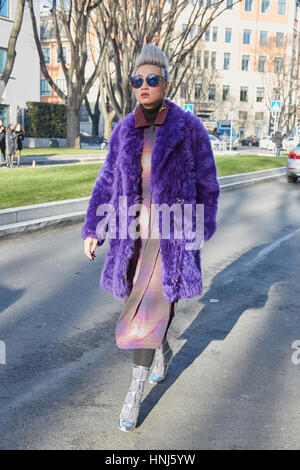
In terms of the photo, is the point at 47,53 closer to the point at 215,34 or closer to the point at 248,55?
the point at 215,34

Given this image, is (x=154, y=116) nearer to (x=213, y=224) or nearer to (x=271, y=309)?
(x=213, y=224)

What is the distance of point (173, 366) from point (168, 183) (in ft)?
4.89

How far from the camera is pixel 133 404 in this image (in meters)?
3.12

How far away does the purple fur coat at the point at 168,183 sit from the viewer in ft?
10.3

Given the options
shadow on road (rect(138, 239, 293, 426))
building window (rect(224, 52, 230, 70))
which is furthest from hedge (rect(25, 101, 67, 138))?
building window (rect(224, 52, 230, 70))

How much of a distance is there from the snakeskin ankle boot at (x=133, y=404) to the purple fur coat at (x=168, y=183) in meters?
0.43

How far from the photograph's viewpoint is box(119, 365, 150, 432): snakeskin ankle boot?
10.2 feet

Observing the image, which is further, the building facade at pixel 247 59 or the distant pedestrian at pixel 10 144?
the building facade at pixel 247 59

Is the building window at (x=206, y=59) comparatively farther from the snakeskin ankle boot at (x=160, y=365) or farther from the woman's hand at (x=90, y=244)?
the woman's hand at (x=90, y=244)

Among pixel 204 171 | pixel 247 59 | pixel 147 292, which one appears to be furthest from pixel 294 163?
pixel 247 59

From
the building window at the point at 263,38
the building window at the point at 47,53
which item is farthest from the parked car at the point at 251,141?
the building window at the point at 47,53

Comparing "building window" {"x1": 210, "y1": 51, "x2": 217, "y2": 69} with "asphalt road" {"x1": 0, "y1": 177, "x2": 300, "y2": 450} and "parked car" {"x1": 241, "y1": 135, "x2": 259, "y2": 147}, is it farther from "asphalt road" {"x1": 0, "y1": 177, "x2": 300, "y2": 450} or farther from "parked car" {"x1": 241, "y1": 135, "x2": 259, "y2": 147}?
"asphalt road" {"x1": 0, "y1": 177, "x2": 300, "y2": 450}

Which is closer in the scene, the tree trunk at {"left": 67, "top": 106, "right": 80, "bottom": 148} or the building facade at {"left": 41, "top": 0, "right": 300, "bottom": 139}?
the tree trunk at {"left": 67, "top": 106, "right": 80, "bottom": 148}

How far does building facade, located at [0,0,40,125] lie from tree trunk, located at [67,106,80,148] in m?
5.45
